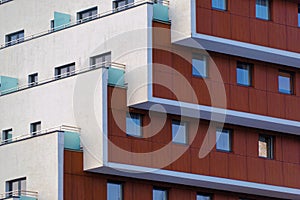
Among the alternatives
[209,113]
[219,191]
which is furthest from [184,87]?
[219,191]

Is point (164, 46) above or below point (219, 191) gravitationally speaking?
above

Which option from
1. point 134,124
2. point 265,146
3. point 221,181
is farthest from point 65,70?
point 265,146

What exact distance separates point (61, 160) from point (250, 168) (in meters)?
10.7

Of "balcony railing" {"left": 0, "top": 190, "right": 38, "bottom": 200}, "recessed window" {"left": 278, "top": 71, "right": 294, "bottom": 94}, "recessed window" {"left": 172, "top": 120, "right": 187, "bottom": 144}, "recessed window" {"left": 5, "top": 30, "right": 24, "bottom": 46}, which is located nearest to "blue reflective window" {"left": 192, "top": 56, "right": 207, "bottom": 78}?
"recessed window" {"left": 172, "top": 120, "right": 187, "bottom": 144}

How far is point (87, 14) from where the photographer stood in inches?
2881

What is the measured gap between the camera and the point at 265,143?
72.8 meters

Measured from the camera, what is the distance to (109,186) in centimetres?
6725

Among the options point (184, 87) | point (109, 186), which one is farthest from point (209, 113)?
point (109, 186)

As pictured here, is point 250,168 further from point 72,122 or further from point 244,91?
point 72,122

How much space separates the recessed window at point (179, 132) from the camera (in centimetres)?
6869

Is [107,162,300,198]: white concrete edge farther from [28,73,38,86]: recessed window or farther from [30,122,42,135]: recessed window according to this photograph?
[28,73,38,86]: recessed window

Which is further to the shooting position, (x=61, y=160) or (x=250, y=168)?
(x=250, y=168)

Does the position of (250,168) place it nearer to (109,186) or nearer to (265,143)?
(265,143)

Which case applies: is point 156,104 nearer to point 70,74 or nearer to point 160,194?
point 160,194
